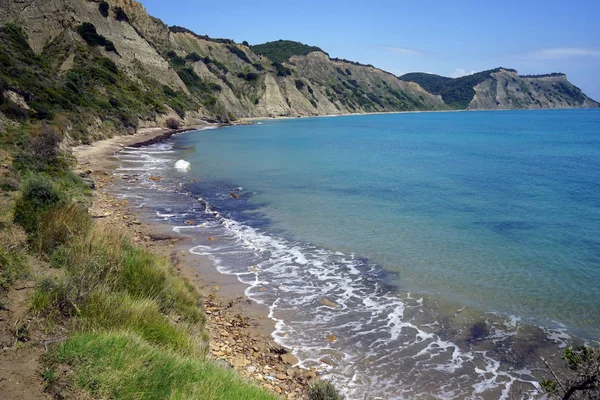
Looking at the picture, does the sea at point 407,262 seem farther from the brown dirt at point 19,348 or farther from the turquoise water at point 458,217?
the brown dirt at point 19,348

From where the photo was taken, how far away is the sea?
909cm

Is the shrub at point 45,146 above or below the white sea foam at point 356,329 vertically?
above

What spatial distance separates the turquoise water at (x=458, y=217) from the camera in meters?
12.7

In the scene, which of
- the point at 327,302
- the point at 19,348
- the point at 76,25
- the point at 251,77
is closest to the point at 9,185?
the point at 19,348

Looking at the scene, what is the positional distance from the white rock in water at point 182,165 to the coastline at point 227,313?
1240 centimetres

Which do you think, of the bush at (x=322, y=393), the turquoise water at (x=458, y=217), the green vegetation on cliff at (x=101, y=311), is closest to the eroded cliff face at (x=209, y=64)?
the turquoise water at (x=458, y=217)

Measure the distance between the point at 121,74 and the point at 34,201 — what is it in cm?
6456

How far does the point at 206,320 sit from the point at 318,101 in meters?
145

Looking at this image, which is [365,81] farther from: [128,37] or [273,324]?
[273,324]

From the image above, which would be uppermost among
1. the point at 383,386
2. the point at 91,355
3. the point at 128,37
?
the point at 128,37

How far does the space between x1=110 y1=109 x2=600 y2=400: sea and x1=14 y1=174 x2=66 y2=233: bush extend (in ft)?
18.6

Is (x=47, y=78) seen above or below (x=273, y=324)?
above

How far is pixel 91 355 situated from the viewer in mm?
4672

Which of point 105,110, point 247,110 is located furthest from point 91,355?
point 247,110
